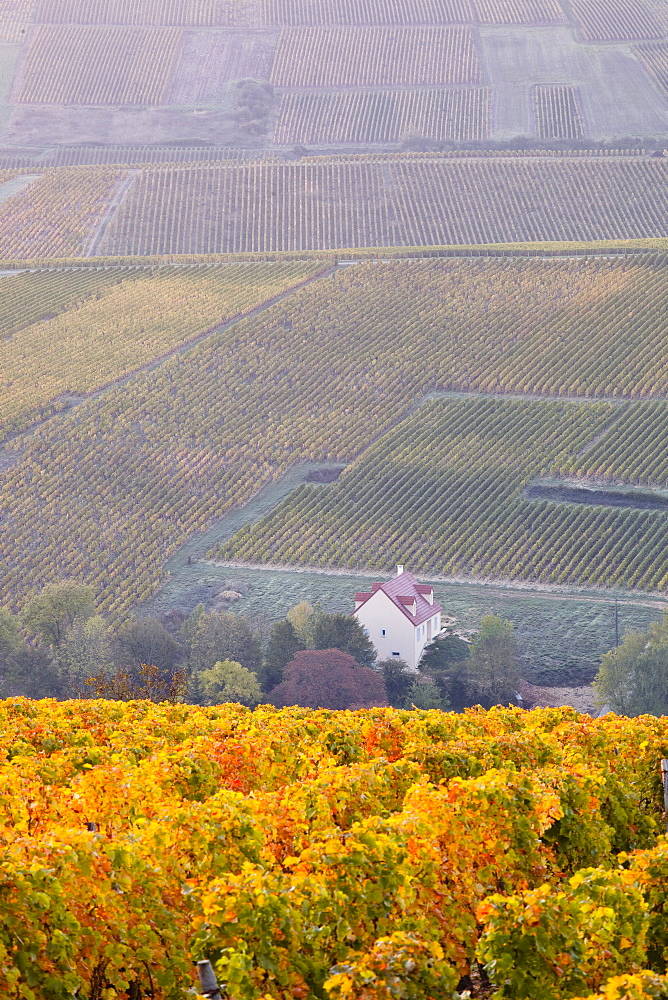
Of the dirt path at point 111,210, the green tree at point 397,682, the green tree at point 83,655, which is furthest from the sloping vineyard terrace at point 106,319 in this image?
the green tree at point 397,682

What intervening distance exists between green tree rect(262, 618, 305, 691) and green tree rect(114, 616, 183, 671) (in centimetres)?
319

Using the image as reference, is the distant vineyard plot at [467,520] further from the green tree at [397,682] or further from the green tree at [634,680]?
the green tree at [634,680]

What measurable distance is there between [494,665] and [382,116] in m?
94.2

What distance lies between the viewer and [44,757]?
72.0ft

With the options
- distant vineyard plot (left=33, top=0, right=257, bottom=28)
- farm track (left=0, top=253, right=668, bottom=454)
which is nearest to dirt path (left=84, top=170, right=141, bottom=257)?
farm track (left=0, top=253, right=668, bottom=454)

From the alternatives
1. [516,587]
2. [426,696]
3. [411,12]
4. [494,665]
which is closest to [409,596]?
[494,665]

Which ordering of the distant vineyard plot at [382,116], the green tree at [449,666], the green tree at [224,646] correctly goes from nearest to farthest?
the green tree at [449,666] → the green tree at [224,646] → the distant vineyard plot at [382,116]

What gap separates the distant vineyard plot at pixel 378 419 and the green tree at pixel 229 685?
1149 centimetres

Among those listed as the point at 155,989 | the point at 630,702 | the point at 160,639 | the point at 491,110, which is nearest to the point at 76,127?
the point at 491,110

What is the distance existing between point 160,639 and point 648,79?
337 feet

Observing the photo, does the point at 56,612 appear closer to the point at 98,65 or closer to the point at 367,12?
the point at 98,65

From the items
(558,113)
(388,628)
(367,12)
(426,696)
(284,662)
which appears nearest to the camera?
(426,696)

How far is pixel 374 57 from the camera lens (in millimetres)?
136000

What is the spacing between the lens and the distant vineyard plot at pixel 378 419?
2148 inches
